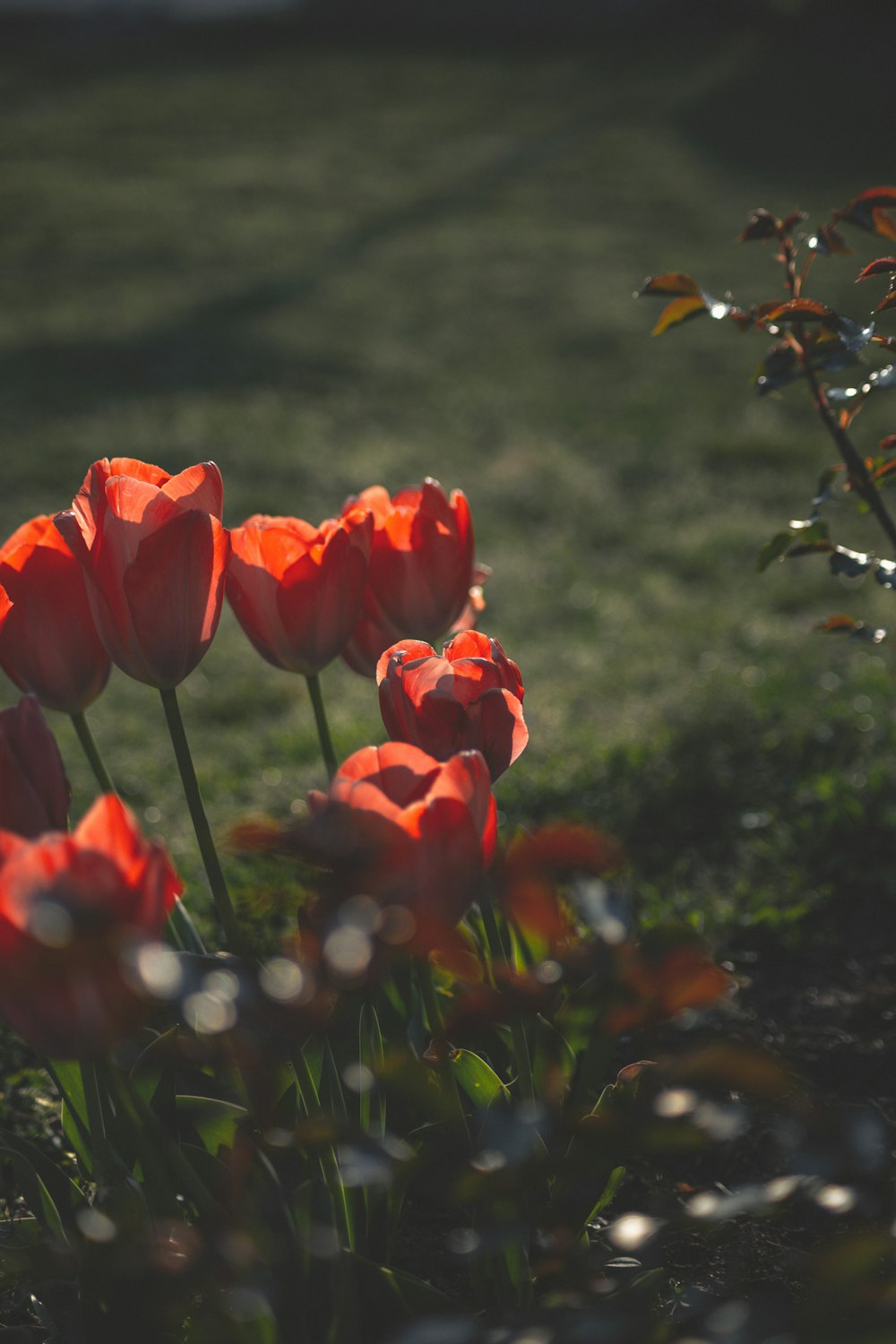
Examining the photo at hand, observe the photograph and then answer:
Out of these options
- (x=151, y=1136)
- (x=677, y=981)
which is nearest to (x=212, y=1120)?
(x=151, y=1136)

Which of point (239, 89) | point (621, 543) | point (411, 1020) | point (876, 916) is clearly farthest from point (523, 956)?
point (239, 89)

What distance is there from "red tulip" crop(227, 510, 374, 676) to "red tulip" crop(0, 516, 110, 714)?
0.15 m

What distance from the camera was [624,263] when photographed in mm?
7742

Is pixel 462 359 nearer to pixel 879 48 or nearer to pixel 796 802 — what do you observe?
pixel 796 802

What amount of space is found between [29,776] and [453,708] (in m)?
0.33

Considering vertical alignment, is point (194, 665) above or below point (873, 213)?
below

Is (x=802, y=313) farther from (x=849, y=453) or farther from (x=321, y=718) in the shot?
(x=321, y=718)

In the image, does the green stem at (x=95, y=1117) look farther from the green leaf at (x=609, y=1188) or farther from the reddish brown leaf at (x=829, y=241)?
the reddish brown leaf at (x=829, y=241)

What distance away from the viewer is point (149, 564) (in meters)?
1.03

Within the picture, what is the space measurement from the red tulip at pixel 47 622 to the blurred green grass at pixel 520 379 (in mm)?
1152

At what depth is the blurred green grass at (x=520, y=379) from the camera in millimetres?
2678

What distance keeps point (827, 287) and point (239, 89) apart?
871 cm

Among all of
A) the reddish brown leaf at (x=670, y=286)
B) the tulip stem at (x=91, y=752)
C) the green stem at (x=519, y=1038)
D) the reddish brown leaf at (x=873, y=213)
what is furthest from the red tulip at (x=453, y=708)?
the reddish brown leaf at (x=873, y=213)

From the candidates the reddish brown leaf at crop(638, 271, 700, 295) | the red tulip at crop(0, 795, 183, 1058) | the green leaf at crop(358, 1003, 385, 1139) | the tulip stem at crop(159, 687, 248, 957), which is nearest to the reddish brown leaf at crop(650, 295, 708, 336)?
the reddish brown leaf at crop(638, 271, 700, 295)
